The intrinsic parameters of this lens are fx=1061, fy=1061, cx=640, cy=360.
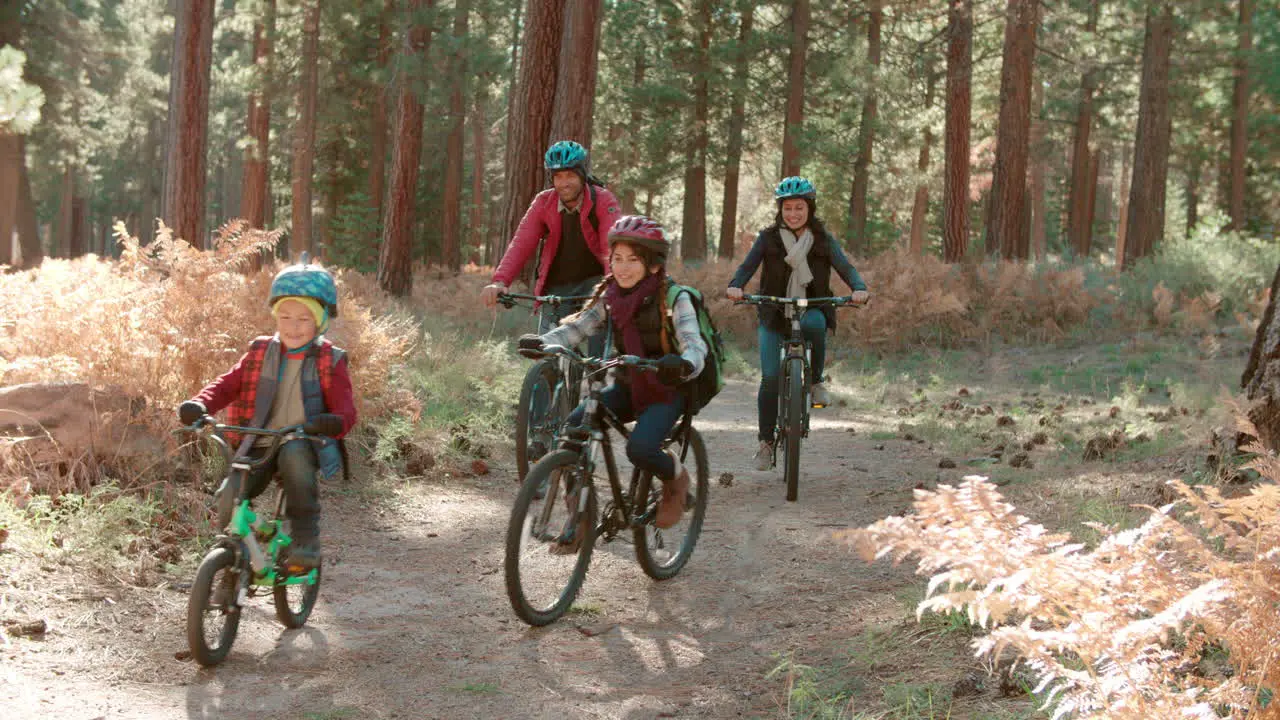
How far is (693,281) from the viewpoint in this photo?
19734 millimetres

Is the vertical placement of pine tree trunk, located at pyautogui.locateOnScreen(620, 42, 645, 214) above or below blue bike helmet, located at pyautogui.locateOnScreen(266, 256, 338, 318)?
above

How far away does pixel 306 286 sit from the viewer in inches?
185

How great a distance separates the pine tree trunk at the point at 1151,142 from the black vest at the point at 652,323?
19.2 meters

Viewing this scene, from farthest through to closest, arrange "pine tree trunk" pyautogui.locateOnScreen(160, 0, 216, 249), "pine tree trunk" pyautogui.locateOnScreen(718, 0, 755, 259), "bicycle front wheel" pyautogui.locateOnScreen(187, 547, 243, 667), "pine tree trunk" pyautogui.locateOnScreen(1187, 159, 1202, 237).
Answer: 1. "pine tree trunk" pyautogui.locateOnScreen(1187, 159, 1202, 237)
2. "pine tree trunk" pyautogui.locateOnScreen(718, 0, 755, 259)
3. "pine tree trunk" pyautogui.locateOnScreen(160, 0, 216, 249)
4. "bicycle front wheel" pyautogui.locateOnScreen(187, 547, 243, 667)

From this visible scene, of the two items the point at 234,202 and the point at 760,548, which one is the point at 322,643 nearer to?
the point at 760,548

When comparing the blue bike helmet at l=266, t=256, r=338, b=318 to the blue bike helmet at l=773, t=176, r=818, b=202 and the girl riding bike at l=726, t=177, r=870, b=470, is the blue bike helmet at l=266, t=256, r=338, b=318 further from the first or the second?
the blue bike helmet at l=773, t=176, r=818, b=202

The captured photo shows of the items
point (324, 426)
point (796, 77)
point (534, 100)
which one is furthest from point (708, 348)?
point (796, 77)

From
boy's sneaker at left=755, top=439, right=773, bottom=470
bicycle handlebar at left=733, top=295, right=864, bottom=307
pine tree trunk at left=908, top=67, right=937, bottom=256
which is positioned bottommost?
boy's sneaker at left=755, top=439, right=773, bottom=470

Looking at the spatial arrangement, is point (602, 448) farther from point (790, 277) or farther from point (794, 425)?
point (790, 277)

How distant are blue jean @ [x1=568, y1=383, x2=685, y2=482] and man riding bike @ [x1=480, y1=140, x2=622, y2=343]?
85.4 inches

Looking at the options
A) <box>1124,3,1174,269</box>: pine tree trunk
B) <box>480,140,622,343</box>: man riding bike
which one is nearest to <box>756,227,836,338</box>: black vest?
<box>480,140,622,343</box>: man riding bike

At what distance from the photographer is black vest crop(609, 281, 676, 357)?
17.9 ft

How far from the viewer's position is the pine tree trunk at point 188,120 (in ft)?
47.0

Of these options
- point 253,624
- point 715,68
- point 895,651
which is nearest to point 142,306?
point 253,624
